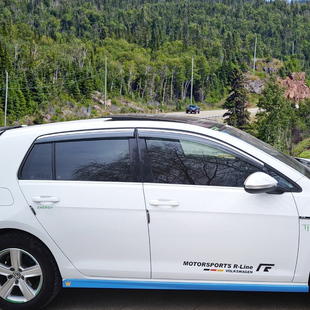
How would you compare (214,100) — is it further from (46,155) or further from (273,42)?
(46,155)

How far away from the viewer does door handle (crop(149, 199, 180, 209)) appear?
372 cm

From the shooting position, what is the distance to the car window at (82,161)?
392 centimetres

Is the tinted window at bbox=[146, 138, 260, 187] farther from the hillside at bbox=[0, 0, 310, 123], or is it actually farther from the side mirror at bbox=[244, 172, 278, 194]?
the hillside at bbox=[0, 0, 310, 123]

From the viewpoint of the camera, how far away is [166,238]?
3742 mm

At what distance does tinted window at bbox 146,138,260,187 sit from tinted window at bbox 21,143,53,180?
2.78 ft

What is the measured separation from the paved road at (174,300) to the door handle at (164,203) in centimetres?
94

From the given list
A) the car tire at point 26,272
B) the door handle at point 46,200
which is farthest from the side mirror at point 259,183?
the car tire at point 26,272

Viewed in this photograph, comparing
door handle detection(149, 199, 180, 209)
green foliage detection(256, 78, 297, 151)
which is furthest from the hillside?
door handle detection(149, 199, 180, 209)

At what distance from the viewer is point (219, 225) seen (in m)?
3.70

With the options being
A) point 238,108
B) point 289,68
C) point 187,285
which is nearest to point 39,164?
point 187,285

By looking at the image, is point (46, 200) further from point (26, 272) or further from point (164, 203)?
point (164, 203)

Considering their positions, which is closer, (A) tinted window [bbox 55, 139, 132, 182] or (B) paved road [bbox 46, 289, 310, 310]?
(A) tinted window [bbox 55, 139, 132, 182]

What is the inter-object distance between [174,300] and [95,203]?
1.15 meters

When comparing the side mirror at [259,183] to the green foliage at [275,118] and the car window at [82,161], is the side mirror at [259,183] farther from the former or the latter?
the green foliage at [275,118]
